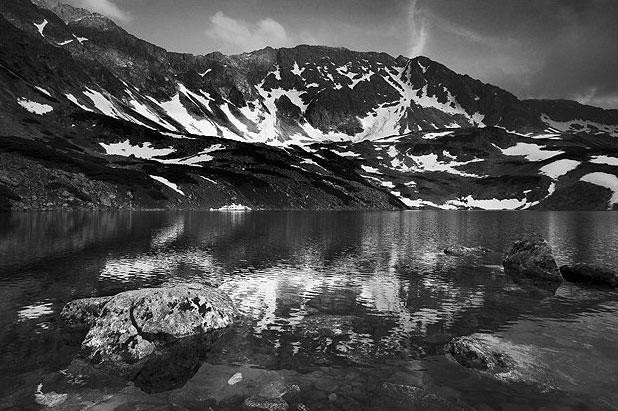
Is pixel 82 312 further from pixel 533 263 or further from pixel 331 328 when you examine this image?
pixel 533 263

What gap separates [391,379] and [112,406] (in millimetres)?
10121

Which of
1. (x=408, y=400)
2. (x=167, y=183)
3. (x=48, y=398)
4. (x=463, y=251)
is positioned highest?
(x=167, y=183)

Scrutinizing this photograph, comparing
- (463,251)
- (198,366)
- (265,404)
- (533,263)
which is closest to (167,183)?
(463,251)

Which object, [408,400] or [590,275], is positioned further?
[590,275]

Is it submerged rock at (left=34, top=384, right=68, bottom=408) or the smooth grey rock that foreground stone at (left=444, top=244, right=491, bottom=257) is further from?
submerged rock at (left=34, top=384, right=68, bottom=408)

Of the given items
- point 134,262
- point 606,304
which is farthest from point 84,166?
point 606,304

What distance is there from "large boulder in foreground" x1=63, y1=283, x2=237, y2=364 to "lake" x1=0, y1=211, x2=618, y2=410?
112cm

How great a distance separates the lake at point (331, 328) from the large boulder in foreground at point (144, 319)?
3.67ft

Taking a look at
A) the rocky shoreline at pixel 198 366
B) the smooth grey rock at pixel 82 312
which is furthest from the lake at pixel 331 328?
the smooth grey rock at pixel 82 312

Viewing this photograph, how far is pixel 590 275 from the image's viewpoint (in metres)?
37.9

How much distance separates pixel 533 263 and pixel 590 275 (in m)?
4.86

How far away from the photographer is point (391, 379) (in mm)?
16625

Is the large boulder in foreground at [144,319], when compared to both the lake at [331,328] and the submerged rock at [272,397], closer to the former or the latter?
the lake at [331,328]

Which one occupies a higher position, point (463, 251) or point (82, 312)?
point (463, 251)
